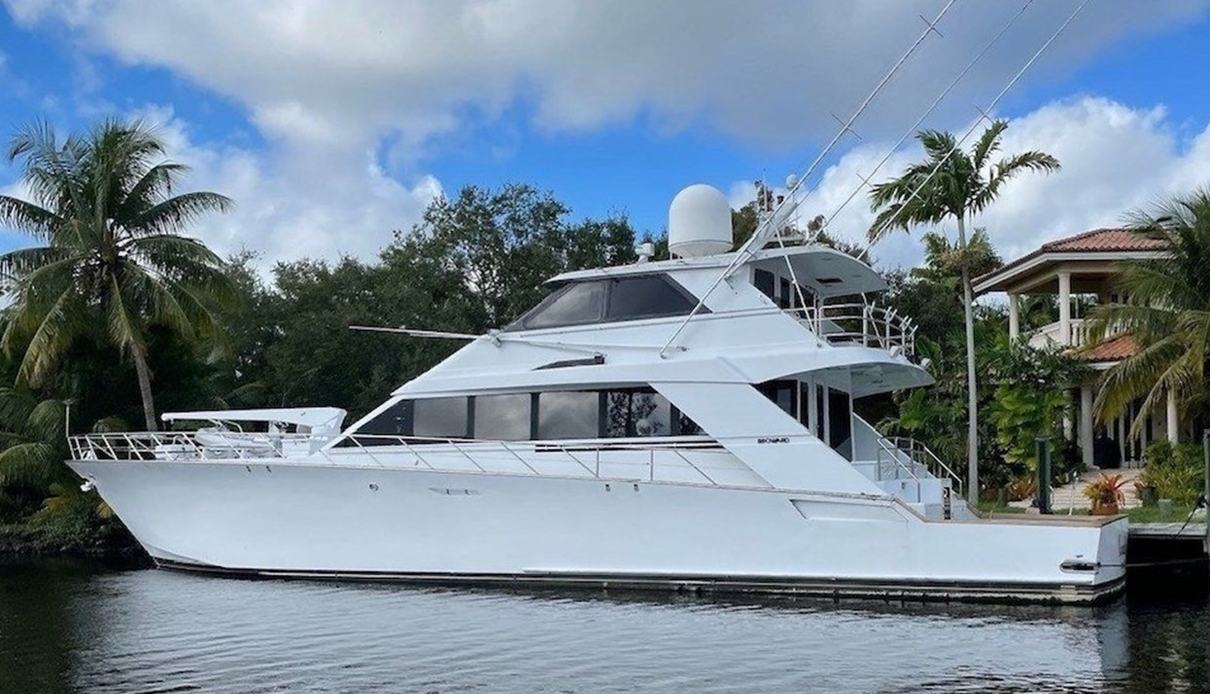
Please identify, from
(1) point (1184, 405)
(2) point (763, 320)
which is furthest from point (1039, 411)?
(2) point (763, 320)

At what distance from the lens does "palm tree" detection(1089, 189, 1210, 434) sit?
18172mm

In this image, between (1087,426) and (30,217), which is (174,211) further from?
(1087,426)

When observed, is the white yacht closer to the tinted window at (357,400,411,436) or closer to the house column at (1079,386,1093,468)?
the tinted window at (357,400,411,436)

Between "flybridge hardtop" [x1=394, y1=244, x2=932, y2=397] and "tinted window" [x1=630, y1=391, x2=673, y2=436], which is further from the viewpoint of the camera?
"tinted window" [x1=630, y1=391, x2=673, y2=436]

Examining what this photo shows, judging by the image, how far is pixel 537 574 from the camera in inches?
566

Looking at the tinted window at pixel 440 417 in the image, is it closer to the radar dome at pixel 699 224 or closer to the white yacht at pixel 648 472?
the white yacht at pixel 648 472

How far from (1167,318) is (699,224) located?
28.4ft

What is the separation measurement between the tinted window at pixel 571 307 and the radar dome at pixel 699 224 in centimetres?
136

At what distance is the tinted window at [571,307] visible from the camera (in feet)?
50.6

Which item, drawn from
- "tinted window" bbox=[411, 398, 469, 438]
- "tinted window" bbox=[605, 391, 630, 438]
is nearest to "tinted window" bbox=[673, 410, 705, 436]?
"tinted window" bbox=[605, 391, 630, 438]

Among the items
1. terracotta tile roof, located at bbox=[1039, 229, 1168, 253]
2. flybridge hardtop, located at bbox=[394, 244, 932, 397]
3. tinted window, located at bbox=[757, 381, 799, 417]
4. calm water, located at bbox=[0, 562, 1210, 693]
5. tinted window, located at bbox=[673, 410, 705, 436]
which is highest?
terracotta tile roof, located at bbox=[1039, 229, 1168, 253]

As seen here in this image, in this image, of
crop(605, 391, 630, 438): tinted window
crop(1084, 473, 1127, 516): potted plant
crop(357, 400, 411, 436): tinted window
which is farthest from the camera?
crop(1084, 473, 1127, 516): potted plant

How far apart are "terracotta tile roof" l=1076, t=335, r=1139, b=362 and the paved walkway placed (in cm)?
222

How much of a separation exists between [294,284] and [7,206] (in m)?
11.6
